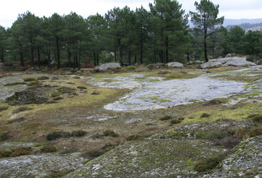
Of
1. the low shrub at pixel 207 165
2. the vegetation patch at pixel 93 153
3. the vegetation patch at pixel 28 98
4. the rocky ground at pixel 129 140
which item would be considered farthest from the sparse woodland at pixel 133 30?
the low shrub at pixel 207 165

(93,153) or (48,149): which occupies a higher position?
(93,153)

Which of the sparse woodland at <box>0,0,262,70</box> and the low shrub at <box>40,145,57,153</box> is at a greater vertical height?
the sparse woodland at <box>0,0,262,70</box>

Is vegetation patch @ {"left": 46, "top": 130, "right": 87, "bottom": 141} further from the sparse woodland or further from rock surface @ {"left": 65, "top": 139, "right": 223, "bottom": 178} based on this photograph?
the sparse woodland

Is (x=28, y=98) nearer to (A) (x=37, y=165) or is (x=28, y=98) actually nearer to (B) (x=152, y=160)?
(A) (x=37, y=165)

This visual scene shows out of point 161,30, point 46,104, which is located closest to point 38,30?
point 161,30

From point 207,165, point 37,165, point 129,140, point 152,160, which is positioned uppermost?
point 207,165

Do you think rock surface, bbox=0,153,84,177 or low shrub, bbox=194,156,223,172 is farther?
rock surface, bbox=0,153,84,177

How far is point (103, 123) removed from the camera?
712 inches

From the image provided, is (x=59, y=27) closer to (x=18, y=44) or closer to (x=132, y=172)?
(x=18, y=44)

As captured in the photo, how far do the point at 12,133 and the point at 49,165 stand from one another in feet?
30.8

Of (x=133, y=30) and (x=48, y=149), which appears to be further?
(x=133, y=30)

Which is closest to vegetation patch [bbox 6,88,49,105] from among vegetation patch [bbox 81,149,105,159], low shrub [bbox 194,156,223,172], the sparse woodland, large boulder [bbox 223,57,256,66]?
vegetation patch [bbox 81,149,105,159]

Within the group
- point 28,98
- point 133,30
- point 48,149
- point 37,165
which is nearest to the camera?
point 37,165

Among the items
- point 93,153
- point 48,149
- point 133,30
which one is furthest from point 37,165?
point 133,30
